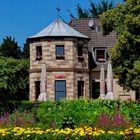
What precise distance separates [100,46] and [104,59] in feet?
4.32

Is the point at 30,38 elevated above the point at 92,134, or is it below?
above

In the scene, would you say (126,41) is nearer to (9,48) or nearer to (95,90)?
(95,90)

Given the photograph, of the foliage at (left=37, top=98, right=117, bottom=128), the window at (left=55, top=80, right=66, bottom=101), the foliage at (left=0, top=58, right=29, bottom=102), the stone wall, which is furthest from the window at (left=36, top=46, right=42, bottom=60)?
the foliage at (left=37, top=98, right=117, bottom=128)

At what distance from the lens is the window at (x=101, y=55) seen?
160 feet

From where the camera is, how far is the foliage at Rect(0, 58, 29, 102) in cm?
4194

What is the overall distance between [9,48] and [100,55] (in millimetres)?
13025

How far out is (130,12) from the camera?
33.3 meters

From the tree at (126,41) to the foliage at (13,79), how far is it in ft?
33.2

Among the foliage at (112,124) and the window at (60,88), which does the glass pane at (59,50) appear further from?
the foliage at (112,124)

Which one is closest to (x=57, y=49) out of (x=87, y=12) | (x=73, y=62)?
(x=73, y=62)

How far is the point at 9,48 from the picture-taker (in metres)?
58.0

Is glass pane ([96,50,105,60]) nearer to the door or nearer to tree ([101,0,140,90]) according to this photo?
the door

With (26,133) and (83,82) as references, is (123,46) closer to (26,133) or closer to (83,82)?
(83,82)

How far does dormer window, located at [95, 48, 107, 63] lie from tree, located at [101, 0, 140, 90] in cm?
1322
